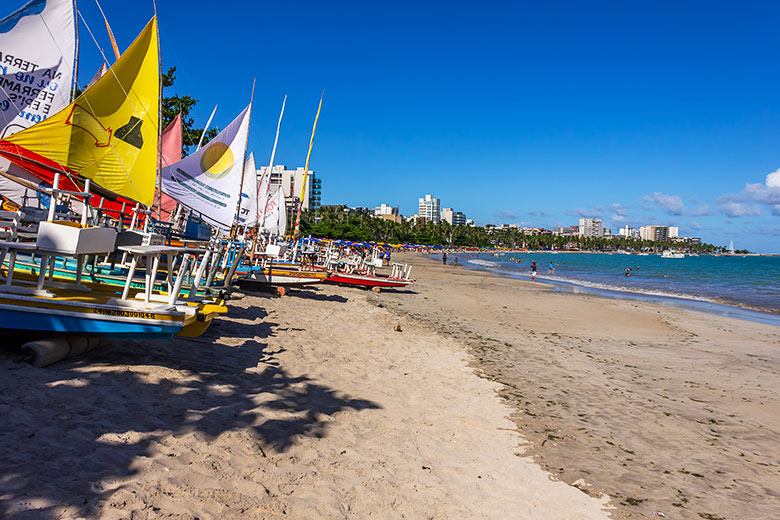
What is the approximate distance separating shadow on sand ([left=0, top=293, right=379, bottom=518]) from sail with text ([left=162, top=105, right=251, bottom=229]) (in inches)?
170

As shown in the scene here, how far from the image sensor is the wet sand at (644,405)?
5.91 m

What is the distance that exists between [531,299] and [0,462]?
89.4 feet

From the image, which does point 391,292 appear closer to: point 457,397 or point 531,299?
point 531,299

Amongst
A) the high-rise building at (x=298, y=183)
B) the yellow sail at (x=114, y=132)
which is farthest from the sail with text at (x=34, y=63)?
the high-rise building at (x=298, y=183)

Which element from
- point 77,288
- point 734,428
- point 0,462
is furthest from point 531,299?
point 0,462

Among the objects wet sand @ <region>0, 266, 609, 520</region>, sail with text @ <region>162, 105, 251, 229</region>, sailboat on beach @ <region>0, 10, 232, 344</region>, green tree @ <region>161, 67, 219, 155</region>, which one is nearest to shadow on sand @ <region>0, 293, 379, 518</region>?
wet sand @ <region>0, 266, 609, 520</region>

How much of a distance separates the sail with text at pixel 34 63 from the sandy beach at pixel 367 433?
5.64 metres

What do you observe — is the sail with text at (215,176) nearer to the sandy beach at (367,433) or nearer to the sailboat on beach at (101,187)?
the sailboat on beach at (101,187)

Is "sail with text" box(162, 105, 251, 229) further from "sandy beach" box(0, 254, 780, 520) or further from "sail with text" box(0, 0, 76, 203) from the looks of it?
"sandy beach" box(0, 254, 780, 520)

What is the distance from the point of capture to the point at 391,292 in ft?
86.1

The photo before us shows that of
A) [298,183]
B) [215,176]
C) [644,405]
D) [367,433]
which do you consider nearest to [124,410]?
[367,433]

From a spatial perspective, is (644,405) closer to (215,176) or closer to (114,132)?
(215,176)

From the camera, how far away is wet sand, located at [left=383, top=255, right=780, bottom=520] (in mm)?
5906

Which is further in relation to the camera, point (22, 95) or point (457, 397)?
point (22, 95)
